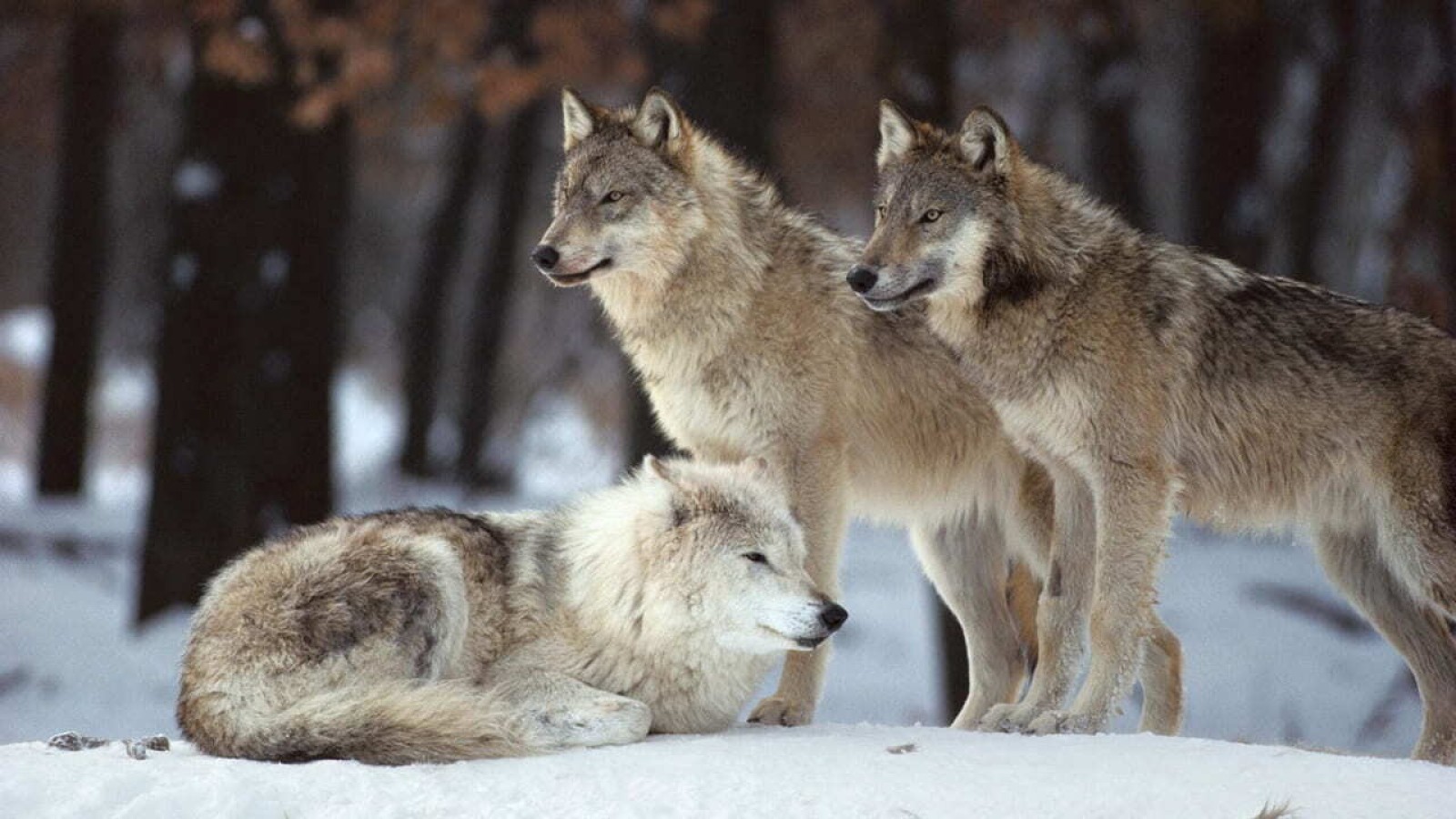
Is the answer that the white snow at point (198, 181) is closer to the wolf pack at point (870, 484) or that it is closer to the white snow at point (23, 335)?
the wolf pack at point (870, 484)

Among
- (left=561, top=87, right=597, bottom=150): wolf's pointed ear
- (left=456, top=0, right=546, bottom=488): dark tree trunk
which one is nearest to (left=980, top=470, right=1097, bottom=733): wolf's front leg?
(left=561, top=87, right=597, bottom=150): wolf's pointed ear

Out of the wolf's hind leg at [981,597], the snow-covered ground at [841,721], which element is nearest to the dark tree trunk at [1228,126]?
the snow-covered ground at [841,721]

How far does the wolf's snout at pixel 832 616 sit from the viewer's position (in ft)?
17.2

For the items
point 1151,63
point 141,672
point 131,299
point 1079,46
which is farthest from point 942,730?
point 131,299

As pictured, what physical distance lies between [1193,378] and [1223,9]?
8.63 m

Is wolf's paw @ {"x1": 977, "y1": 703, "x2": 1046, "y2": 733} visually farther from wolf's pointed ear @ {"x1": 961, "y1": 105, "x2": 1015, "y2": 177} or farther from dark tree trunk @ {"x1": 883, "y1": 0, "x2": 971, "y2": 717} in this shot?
dark tree trunk @ {"x1": 883, "y1": 0, "x2": 971, "y2": 717}

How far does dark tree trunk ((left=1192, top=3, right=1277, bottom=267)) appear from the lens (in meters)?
14.6

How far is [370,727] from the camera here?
5.01 metres

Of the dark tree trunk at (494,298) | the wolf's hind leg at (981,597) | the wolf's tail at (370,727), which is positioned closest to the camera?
the wolf's tail at (370,727)

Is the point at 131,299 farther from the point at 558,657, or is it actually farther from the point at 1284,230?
the point at 558,657

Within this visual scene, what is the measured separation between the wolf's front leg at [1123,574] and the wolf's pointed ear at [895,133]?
1.49m

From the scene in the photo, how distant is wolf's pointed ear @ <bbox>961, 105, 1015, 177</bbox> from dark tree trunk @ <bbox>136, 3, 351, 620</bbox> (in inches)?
256

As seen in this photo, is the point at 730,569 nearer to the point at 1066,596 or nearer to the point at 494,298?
the point at 1066,596

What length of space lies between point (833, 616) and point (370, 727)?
153 centimetres
